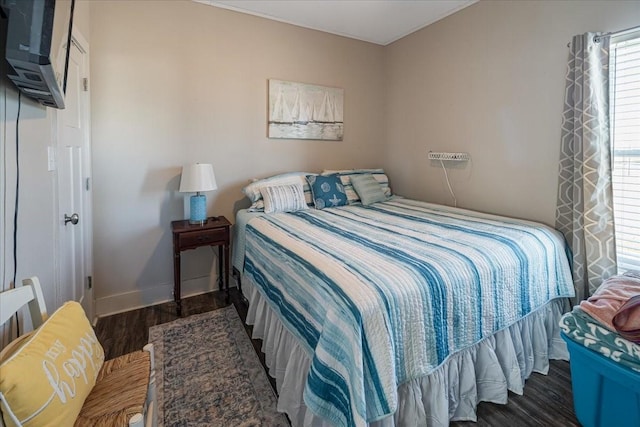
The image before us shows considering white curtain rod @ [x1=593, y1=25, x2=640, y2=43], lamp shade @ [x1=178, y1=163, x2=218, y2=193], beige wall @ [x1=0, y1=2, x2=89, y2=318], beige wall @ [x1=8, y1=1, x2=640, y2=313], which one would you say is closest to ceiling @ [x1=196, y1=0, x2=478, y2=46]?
beige wall @ [x1=8, y1=1, x2=640, y2=313]

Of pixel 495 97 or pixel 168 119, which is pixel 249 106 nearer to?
pixel 168 119

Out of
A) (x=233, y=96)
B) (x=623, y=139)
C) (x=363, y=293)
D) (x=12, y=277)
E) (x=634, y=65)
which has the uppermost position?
(x=233, y=96)

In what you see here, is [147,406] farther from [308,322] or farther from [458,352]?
[458,352]

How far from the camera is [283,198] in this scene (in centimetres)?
272

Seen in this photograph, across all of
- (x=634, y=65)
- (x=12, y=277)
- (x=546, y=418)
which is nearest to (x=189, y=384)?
(x=12, y=277)

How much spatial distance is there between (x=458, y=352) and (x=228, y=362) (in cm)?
134

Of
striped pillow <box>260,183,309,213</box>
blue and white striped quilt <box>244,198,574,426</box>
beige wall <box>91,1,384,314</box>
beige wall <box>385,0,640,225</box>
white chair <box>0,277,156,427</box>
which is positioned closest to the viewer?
white chair <box>0,277,156,427</box>

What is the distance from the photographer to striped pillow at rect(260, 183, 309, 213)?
2666mm

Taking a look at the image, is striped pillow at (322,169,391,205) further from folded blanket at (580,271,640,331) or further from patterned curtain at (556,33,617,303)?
folded blanket at (580,271,640,331)

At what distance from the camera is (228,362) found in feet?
6.39

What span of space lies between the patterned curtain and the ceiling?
1.20 m

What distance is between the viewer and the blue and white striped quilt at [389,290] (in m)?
1.15

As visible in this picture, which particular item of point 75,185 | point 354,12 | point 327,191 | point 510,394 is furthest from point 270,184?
point 510,394

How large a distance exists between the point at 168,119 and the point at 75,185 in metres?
0.91
